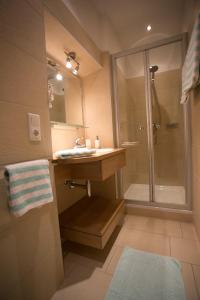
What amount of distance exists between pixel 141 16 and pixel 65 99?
1580 millimetres

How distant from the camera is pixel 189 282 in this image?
1.04 m

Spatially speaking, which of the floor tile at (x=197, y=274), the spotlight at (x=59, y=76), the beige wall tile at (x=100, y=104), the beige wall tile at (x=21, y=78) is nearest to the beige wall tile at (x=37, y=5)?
the beige wall tile at (x=21, y=78)

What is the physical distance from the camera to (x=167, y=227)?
66.1 inches

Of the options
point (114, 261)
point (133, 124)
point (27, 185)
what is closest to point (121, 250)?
point (114, 261)

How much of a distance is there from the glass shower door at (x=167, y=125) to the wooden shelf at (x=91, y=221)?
0.76 m

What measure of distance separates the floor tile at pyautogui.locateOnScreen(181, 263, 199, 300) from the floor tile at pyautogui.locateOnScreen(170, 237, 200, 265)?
0.07 meters

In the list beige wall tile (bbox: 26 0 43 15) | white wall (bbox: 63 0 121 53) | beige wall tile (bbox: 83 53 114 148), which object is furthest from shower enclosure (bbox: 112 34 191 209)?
beige wall tile (bbox: 26 0 43 15)

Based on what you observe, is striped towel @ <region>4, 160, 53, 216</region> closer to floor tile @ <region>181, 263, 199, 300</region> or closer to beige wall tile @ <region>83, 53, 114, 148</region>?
floor tile @ <region>181, 263, 199, 300</region>

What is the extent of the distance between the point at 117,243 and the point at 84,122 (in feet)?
4.92

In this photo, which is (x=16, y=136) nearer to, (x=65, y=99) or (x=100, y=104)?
(x=65, y=99)

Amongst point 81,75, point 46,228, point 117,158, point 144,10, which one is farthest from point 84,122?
point 144,10

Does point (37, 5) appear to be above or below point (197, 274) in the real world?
above

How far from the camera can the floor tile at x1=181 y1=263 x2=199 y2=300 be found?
3.12 feet

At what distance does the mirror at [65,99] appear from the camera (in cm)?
154
